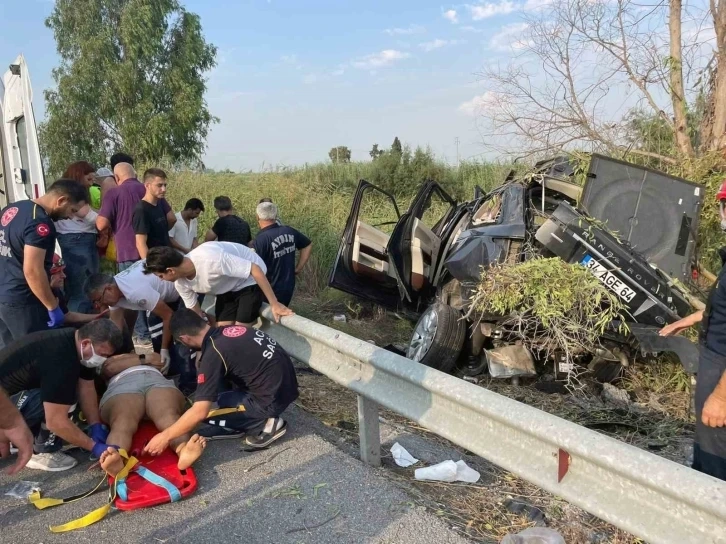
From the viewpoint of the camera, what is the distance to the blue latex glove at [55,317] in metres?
4.21

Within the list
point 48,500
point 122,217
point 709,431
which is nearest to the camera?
point 48,500

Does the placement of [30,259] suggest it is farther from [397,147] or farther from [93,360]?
[397,147]

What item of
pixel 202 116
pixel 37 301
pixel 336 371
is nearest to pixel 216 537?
pixel 336 371

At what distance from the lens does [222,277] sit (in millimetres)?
4402

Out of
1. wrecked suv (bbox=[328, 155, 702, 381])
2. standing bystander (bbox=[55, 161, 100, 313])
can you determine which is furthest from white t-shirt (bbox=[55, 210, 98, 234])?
wrecked suv (bbox=[328, 155, 702, 381])

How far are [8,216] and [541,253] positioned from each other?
4034 millimetres

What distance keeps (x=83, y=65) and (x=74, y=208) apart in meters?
21.4

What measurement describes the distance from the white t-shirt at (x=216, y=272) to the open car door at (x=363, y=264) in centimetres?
191

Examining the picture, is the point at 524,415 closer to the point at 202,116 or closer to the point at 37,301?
the point at 37,301

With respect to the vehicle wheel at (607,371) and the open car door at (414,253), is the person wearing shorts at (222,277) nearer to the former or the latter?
the open car door at (414,253)

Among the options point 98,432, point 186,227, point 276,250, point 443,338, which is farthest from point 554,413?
point 186,227

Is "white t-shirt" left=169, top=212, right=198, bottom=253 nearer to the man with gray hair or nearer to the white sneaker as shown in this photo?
the man with gray hair

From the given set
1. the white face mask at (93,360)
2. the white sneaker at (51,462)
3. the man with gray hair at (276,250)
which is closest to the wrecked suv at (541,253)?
the man with gray hair at (276,250)

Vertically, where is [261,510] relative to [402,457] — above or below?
above
